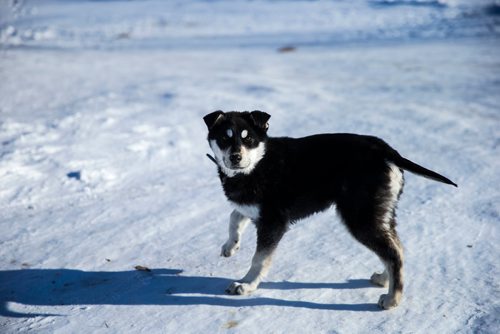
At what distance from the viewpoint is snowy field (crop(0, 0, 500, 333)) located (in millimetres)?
3115

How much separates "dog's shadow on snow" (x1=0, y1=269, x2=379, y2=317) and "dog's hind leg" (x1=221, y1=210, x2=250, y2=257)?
0.95ft

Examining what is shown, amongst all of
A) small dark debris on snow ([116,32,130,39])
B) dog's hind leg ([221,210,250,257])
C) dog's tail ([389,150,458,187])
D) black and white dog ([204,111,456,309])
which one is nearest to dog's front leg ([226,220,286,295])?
black and white dog ([204,111,456,309])

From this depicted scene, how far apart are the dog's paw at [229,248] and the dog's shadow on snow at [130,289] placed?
10.9 inches

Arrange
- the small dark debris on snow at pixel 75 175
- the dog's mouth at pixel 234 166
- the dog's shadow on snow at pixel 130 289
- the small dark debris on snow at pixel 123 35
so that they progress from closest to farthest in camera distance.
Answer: the dog's shadow on snow at pixel 130 289 → the dog's mouth at pixel 234 166 → the small dark debris on snow at pixel 75 175 → the small dark debris on snow at pixel 123 35

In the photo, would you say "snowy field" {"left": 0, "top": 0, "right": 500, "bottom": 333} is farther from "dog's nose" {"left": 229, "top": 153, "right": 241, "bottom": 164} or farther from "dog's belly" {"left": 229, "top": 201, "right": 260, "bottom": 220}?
"dog's nose" {"left": 229, "top": 153, "right": 241, "bottom": 164}

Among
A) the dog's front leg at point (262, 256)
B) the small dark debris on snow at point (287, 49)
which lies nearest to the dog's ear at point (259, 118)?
the dog's front leg at point (262, 256)

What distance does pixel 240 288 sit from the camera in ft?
10.7

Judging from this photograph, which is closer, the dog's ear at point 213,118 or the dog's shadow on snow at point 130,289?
the dog's shadow on snow at point 130,289

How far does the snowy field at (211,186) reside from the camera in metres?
3.12

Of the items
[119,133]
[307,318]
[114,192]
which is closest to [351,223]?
[307,318]

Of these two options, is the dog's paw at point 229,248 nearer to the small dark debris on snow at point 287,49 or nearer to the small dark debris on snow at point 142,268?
the small dark debris on snow at point 142,268

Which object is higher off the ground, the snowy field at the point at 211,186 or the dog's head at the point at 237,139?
the dog's head at the point at 237,139

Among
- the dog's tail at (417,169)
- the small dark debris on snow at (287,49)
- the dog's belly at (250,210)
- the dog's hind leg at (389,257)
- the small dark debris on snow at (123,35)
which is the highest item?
the dog's tail at (417,169)

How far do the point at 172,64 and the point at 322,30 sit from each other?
5.67m
